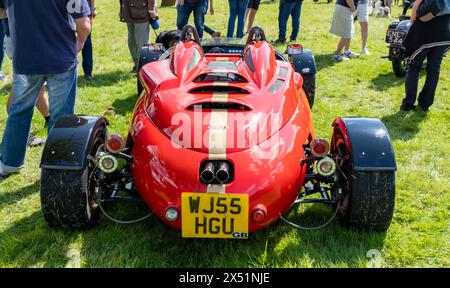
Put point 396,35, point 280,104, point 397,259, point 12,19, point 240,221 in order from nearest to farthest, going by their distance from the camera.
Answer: point 240,221 → point 397,259 → point 280,104 → point 12,19 → point 396,35

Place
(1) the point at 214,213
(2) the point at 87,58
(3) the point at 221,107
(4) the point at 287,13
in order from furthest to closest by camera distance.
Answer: (4) the point at 287,13 < (2) the point at 87,58 < (3) the point at 221,107 < (1) the point at 214,213

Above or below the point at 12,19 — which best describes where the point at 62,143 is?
below

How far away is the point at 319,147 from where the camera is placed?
127 inches

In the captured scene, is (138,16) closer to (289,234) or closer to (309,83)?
(309,83)

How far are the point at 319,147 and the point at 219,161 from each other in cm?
76

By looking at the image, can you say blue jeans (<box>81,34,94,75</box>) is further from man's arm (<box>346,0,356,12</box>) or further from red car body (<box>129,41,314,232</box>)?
man's arm (<box>346,0,356,12</box>)

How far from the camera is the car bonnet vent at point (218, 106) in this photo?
342 cm

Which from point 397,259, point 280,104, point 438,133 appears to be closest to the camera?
point 397,259

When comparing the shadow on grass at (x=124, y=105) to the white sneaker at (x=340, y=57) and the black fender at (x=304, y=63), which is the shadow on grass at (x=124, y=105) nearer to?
the black fender at (x=304, y=63)

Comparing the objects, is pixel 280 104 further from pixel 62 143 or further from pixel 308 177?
pixel 62 143

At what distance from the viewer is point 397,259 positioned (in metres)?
3.28

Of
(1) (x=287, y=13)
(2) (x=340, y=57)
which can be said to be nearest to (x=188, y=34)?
(2) (x=340, y=57)

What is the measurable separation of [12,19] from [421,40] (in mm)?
4987

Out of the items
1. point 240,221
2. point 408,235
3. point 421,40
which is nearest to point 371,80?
point 421,40
